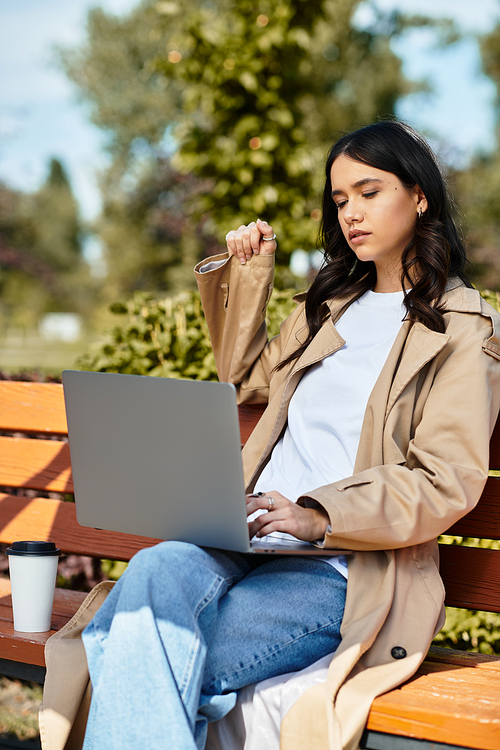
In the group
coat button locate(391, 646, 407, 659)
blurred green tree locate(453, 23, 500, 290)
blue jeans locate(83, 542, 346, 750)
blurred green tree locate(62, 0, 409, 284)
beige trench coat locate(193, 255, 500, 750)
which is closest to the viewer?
blue jeans locate(83, 542, 346, 750)

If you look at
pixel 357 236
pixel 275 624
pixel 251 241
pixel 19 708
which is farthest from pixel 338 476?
pixel 19 708

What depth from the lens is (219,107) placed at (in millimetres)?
5113

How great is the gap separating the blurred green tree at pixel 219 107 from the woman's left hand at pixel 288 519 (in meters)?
1.24

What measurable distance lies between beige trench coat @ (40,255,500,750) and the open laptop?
135mm

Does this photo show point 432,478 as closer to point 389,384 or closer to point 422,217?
point 389,384

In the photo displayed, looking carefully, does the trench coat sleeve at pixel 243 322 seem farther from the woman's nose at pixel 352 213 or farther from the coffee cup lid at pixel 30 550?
the coffee cup lid at pixel 30 550

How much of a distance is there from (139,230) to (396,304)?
21.5m

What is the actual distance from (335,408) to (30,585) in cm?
97

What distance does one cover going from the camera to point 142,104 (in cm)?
2039

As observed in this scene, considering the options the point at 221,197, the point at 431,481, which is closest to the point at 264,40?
the point at 221,197

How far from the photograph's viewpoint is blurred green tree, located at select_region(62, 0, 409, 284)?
4934 millimetres

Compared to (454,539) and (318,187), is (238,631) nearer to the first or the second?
(454,539)

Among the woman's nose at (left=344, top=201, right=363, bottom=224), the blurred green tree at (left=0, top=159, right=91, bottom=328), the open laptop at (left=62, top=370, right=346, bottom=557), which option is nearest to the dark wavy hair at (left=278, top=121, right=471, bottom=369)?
the woman's nose at (left=344, top=201, right=363, bottom=224)

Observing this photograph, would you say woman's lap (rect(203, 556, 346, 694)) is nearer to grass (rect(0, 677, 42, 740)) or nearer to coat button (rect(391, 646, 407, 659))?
coat button (rect(391, 646, 407, 659))
